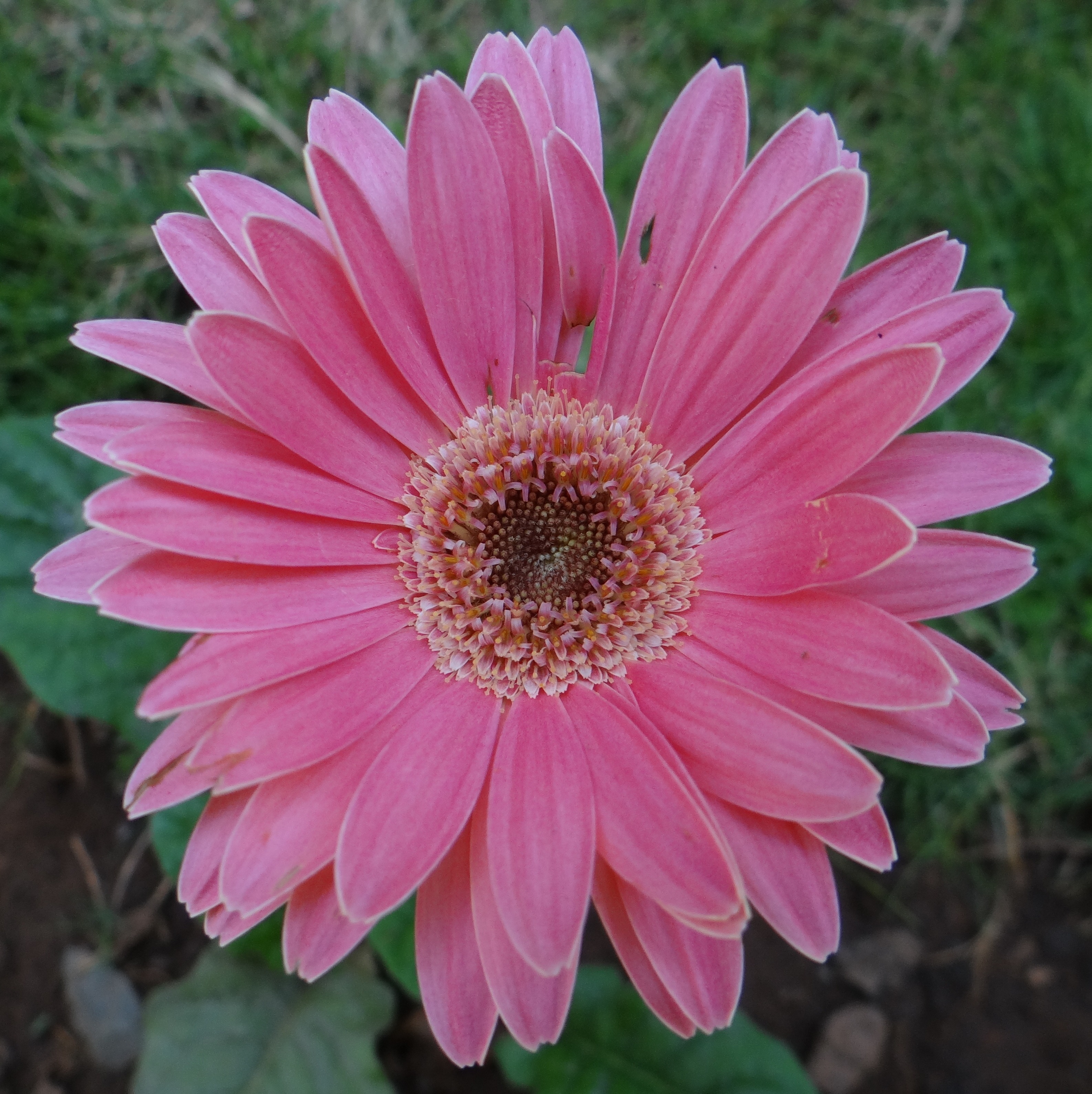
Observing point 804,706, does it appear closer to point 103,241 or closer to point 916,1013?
point 916,1013

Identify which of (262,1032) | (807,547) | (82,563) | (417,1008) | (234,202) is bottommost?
(417,1008)

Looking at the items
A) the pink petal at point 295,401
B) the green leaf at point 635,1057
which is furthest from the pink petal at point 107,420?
the green leaf at point 635,1057

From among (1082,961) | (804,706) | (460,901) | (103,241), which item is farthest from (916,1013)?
(103,241)

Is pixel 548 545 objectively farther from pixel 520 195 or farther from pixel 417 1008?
pixel 417 1008

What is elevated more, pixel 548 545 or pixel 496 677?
pixel 548 545

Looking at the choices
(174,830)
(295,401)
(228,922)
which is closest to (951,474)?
(295,401)

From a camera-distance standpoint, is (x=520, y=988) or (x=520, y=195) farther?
(x=520, y=195)

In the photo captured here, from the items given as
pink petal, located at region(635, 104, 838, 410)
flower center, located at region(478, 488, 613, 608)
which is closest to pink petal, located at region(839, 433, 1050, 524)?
pink petal, located at region(635, 104, 838, 410)

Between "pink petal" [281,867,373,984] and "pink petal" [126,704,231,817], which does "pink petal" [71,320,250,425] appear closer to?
"pink petal" [126,704,231,817]
